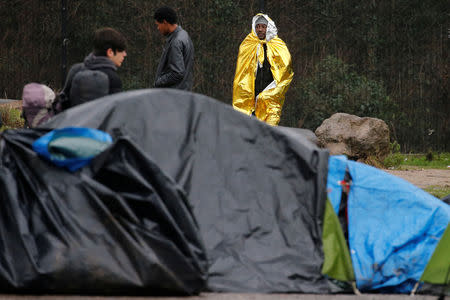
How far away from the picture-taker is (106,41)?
561 cm

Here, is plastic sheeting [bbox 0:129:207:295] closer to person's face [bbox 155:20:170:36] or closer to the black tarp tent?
the black tarp tent

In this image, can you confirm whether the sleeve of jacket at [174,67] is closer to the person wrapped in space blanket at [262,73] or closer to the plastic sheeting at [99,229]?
the person wrapped in space blanket at [262,73]

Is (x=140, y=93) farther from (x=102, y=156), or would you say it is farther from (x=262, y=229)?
(x=262, y=229)

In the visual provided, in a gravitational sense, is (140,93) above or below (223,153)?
above

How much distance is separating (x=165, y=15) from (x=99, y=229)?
13.4 ft

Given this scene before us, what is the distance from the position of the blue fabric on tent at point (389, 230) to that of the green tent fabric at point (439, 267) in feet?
0.16

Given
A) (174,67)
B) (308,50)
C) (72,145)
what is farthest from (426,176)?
(72,145)

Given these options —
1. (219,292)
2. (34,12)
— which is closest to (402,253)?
(219,292)

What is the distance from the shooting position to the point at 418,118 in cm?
1405

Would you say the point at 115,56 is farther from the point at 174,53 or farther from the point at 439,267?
the point at 439,267

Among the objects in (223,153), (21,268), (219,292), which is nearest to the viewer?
(21,268)

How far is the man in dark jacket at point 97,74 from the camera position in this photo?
17.3ft

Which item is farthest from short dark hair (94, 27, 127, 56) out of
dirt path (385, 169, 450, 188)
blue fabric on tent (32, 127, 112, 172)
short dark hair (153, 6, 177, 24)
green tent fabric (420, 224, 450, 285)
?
dirt path (385, 169, 450, 188)

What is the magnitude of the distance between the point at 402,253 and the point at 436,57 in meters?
9.92
